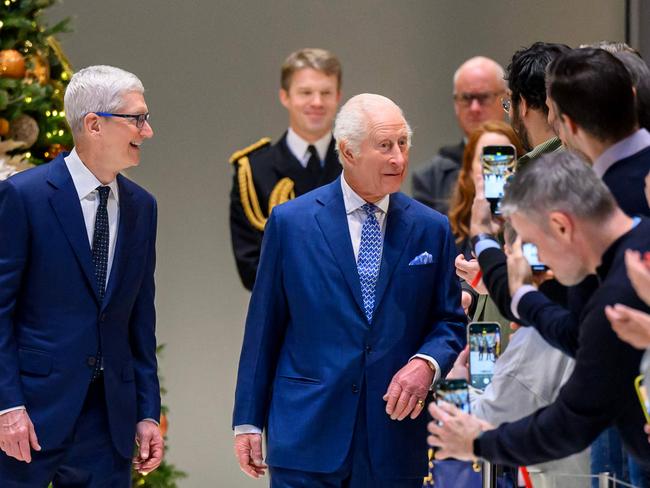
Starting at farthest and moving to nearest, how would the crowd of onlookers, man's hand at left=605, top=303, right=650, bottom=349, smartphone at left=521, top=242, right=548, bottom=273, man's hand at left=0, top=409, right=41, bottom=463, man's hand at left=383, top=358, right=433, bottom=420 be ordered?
man's hand at left=383, top=358, right=433, bottom=420, man's hand at left=0, top=409, right=41, bottom=463, smartphone at left=521, top=242, right=548, bottom=273, the crowd of onlookers, man's hand at left=605, top=303, right=650, bottom=349

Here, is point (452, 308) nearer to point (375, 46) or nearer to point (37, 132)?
point (37, 132)

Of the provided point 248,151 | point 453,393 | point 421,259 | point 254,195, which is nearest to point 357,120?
point 421,259

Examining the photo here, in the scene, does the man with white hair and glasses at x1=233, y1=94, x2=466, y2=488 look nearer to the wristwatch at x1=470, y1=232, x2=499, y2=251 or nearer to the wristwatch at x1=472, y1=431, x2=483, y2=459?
the wristwatch at x1=470, y1=232, x2=499, y2=251

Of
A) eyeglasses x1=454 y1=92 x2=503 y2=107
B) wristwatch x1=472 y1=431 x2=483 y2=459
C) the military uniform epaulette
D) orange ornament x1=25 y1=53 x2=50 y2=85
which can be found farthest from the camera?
eyeglasses x1=454 y1=92 x2=503 y2=107

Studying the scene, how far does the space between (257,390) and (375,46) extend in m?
3.49

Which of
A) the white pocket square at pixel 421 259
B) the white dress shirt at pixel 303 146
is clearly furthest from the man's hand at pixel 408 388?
the white dress shirt at pixel 303 146

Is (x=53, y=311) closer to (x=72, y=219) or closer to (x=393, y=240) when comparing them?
(x=72, y=219)

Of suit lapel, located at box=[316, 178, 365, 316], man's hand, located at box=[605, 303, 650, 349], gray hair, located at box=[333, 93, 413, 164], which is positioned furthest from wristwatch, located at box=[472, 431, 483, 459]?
gray hair, located at box=[333, 93, 413, 164]

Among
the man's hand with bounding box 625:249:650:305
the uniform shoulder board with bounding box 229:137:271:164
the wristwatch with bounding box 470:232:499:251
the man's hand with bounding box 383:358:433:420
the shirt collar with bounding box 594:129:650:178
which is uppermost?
the shirt collar with bounding box 594:129:650:178

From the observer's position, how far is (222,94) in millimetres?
7027

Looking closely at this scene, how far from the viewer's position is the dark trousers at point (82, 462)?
3.73m

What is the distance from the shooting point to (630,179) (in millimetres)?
Answer: 2900

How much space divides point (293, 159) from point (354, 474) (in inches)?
96.2

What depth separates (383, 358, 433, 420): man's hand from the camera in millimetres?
3785
